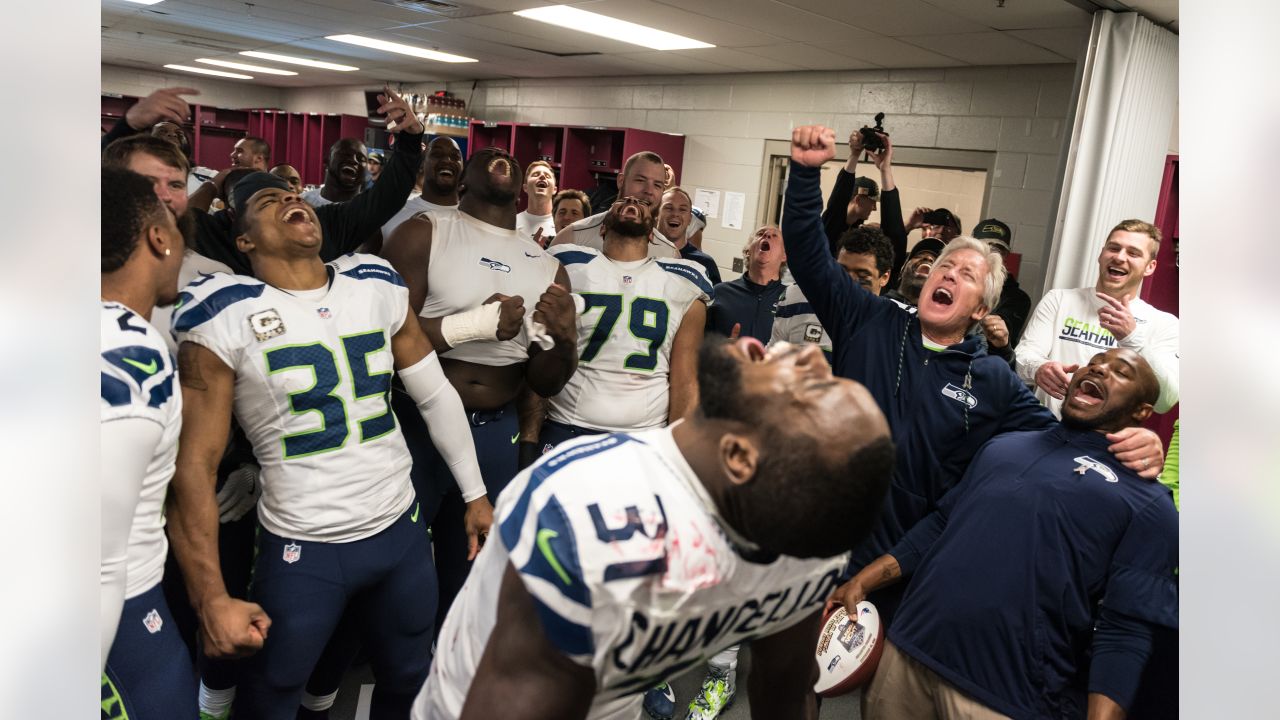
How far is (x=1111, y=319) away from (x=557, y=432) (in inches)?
71.8

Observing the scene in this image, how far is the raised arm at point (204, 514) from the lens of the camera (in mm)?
1408

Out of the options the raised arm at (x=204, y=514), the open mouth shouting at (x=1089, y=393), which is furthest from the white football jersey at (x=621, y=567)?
the open mouth shouting at (x=1089, y=393)

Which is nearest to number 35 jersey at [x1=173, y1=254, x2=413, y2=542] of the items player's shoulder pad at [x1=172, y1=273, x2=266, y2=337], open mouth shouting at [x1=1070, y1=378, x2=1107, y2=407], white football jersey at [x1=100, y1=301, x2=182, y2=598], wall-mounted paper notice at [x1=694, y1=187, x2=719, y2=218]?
player's shoulder pad at [x1=172, y1=273, x2=266, y2=337]

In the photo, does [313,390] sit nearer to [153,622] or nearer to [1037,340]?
[153,622]

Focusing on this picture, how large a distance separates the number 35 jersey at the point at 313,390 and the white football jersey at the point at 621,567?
0.82m

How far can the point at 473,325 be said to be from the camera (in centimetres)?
207

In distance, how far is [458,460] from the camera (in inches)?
74.5

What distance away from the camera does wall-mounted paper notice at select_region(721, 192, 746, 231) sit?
6.06 m

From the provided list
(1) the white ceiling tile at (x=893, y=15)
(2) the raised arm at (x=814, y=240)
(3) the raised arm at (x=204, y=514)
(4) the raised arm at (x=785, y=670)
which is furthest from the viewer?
(1) the white ceiling tile at (x=893, y=15)

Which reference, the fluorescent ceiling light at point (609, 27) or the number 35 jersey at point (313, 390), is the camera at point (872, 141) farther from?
the fluorescent ceiling light at point (609, 27)

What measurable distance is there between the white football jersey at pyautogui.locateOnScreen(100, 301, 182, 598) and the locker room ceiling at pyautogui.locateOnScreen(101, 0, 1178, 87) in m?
3.27

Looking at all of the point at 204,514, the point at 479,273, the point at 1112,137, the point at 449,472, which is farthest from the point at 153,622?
the point at 1112,137

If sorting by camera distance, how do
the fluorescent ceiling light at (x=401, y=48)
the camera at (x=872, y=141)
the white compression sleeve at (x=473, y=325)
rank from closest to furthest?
the white compression sleeve at (x=473, y=325) → the camera at (x=872, y=141) → the fluorescent ceiling light at (x=401, y=48)
